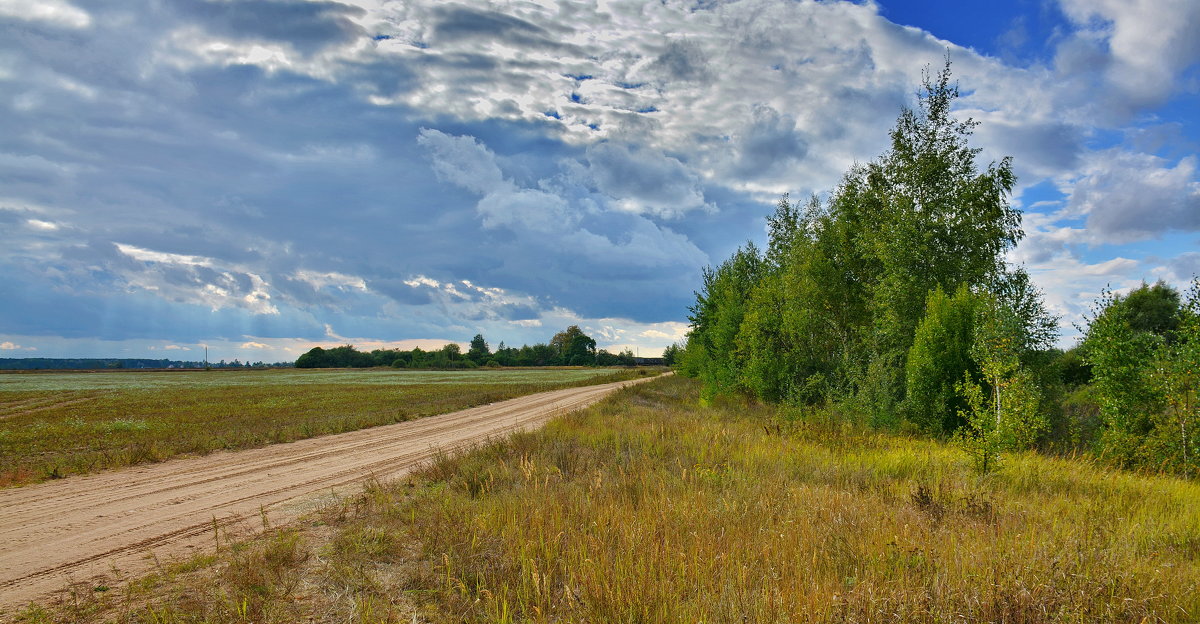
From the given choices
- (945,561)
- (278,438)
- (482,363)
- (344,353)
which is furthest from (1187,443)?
(344,353)

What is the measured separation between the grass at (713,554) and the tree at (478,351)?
16402 cm

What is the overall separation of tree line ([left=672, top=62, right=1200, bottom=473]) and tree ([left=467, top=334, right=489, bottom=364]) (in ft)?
473

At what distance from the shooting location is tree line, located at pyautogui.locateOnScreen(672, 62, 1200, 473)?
46.6 feet

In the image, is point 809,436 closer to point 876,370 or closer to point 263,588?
point 876,370

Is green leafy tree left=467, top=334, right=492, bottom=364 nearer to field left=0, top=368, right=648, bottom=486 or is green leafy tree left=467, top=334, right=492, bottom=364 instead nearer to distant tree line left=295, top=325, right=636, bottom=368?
distant tree line left=295, top=325, right=636, bottom=368

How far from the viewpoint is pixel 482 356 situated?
575 feet

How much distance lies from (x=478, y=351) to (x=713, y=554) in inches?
6974

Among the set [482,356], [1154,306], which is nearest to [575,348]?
[482,356]

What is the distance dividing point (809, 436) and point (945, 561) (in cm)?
1148

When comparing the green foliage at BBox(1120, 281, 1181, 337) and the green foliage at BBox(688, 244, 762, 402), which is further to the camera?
the green foliage at BBox(1120, 281, 1181, 337)

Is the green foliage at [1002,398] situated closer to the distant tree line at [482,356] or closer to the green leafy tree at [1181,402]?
the green leafy tree at [1181,402]

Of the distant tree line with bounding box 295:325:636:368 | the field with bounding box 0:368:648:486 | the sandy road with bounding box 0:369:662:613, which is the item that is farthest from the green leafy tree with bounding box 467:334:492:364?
the sandy road with bounding box 0:369:662:613

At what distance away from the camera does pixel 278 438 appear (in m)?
19.9

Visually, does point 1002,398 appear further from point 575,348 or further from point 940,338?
point 575,348
